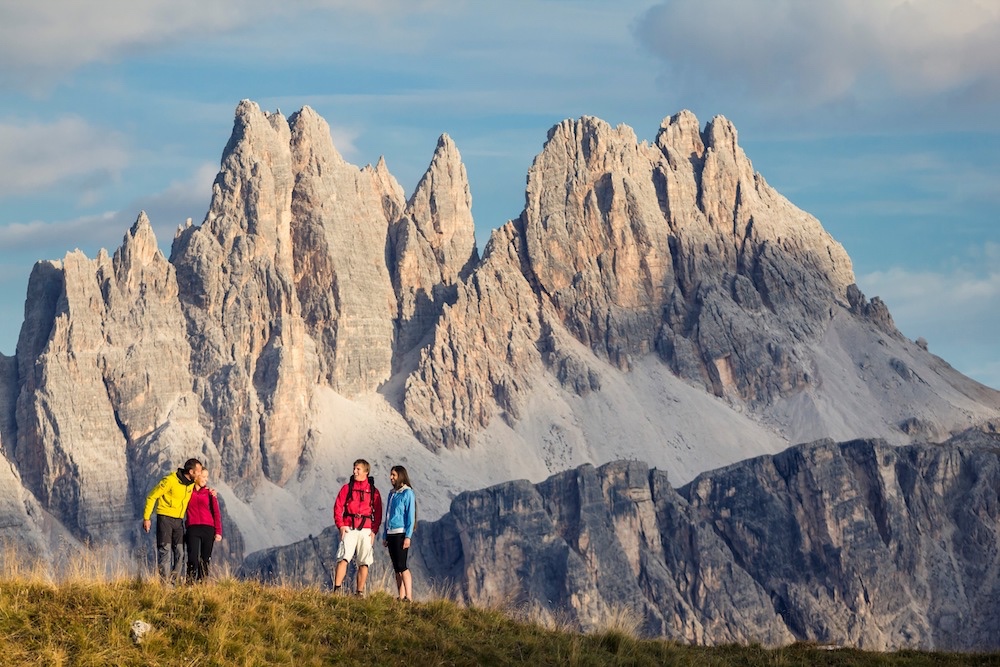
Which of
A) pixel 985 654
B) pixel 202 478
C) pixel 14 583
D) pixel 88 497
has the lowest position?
pixel 985 654

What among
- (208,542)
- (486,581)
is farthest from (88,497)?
(208,542)

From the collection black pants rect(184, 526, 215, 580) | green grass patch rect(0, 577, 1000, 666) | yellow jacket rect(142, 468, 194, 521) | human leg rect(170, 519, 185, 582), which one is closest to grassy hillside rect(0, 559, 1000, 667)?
green grass patch rect(0, 577, 1000, 666)

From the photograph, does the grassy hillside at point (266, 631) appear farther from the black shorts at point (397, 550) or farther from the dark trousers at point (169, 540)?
the dark trousers at point (169, 540)

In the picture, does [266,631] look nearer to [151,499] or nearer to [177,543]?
[151,499]

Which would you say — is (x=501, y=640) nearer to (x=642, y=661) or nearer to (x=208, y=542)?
(x=642, y=661)

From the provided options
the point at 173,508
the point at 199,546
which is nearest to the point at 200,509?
the point at 173,508

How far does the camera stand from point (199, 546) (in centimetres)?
3291

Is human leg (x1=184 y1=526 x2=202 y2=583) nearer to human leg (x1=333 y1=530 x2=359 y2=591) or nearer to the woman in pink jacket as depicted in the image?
the woman in pink jacket

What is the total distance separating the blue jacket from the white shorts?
49 centimetres

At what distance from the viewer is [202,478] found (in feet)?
108

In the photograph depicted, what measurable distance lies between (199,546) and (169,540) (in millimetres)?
611

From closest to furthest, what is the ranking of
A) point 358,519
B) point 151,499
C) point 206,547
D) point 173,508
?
point 151,499
point 173,508
point 206,547
point 358,519

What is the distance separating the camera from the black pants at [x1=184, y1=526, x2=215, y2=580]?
32562 mm

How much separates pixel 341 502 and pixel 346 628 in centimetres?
473
